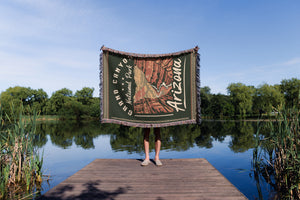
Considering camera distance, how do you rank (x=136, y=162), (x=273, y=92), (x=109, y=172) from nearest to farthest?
(x=109, y=172) → (x=136, y=162) → (x=273, y=92)

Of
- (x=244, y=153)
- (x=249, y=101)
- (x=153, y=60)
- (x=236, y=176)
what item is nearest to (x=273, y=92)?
(x=249, y=101)

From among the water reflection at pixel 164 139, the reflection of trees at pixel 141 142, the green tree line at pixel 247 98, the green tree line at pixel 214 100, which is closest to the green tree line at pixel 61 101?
the green tree line at pixel 214 100

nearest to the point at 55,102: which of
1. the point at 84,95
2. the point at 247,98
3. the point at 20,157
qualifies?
the point at 84,95

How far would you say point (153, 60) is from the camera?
5277 millimetres

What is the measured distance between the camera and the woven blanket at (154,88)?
5133 millimetres

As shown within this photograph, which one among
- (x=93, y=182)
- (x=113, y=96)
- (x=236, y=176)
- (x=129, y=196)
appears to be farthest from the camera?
(x=236, y=176)

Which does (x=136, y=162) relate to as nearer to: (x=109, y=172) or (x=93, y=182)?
(x=109, y=172)

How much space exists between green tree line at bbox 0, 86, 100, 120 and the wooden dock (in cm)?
4974

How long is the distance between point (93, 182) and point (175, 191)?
1.67m

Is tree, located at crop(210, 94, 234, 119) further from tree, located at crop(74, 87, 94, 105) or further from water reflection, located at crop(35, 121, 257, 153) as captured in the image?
tree, located at crop(74, 87, 94, 105)

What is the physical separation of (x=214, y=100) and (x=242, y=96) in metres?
15.5

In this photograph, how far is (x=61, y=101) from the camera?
65625mm

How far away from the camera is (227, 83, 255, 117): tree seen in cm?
5316

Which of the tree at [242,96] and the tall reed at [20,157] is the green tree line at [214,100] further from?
the tall reed at [20,157]
